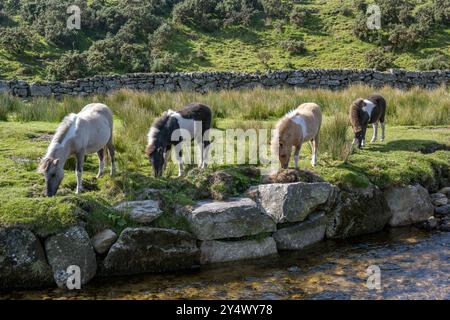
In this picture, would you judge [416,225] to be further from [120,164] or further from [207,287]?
[120,164]

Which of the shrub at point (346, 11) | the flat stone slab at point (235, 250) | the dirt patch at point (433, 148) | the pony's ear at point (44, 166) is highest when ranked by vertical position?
the shrub at point (346, 11)

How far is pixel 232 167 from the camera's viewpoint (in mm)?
10242

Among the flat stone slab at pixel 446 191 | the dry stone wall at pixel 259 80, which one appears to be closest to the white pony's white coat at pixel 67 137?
the flat stone slab at pixel 446 191

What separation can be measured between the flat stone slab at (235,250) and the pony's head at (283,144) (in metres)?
1.77

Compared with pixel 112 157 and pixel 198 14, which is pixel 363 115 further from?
pixel 198 14

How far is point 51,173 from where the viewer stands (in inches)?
326

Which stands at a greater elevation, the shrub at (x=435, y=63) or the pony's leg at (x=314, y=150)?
the shrub at (x=435, y=63)

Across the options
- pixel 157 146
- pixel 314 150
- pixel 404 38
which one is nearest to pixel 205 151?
pixel 157 146

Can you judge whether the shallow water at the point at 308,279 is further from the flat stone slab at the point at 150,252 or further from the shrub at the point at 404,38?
the shrub at the point at 404,38

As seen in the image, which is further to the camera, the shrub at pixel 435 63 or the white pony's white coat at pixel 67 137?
the shrub at pixel 435 63

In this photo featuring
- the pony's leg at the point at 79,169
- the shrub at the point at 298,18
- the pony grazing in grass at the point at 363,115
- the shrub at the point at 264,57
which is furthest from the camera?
the shrub at the point at 298,18

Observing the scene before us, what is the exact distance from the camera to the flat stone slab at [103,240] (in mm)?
7848

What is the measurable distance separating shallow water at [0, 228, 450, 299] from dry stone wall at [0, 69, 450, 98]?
53.5 ft

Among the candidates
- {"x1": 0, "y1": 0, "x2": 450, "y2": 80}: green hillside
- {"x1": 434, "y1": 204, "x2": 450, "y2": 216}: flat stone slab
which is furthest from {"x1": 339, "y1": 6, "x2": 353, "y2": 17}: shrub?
{"x1": 434, "y1": 204, "x2": 450, "y2": 216}: flat stone slab
